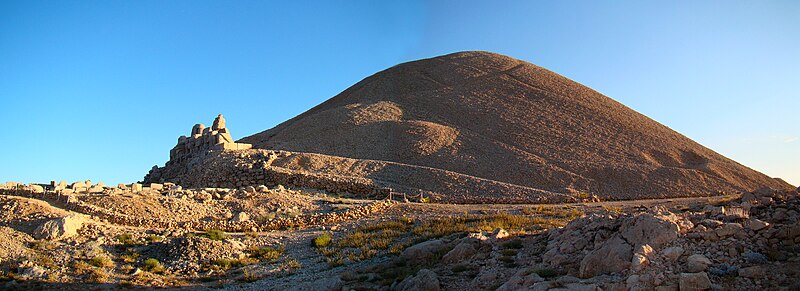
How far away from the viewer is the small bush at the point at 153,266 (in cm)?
1163

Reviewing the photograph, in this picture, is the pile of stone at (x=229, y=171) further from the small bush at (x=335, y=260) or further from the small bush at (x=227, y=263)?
the small bush at (x=227, y=263)

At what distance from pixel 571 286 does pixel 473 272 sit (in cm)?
235

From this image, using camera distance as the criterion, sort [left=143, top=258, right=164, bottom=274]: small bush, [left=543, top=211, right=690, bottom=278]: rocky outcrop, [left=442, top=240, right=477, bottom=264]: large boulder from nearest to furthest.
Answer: [left=543, top=211, right=690, bottom=278]: rocky outcrop, [left=442, top=240, right=477, bottom=264]: large boulder, [left=143, top=258, right=164, bottom=274]: small bush

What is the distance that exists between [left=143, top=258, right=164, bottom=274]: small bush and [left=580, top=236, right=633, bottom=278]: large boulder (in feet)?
27.0

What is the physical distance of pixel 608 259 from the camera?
7.68 m

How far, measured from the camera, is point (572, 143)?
3238 cm

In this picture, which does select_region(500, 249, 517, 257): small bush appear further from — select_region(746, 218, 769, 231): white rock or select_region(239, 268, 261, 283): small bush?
select_region(239, 268, 261, 283): small bush

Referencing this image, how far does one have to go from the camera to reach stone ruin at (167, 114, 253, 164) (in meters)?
28.5

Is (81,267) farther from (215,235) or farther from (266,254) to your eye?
(266,254)

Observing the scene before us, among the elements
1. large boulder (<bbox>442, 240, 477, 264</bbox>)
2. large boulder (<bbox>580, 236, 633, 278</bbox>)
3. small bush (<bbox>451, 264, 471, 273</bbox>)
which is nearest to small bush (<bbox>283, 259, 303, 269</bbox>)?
large boulder (<bbox>442, 240, 477, 264</bbox>)

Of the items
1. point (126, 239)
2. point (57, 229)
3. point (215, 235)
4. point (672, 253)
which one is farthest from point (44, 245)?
point (672, 253)

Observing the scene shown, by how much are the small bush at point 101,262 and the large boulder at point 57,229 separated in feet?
5.08

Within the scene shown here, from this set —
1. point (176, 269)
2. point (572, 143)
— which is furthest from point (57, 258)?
point (572, 143)

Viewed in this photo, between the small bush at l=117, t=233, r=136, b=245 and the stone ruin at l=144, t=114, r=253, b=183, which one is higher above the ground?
the stone ruin at l=144, t=114, r=253, b=183
